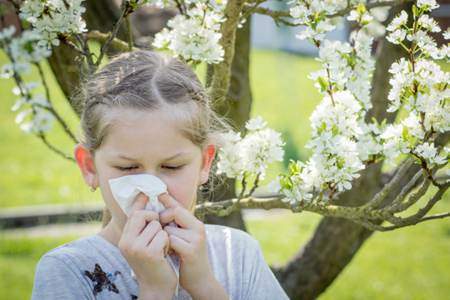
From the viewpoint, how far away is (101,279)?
2.13 m

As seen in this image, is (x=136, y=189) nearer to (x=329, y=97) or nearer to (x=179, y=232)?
(x=179, y=232)

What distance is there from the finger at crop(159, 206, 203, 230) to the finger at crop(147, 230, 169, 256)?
4cm

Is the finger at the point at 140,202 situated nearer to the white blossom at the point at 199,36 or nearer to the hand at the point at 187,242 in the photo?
the hand at the point at 187,242

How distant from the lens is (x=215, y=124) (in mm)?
2615

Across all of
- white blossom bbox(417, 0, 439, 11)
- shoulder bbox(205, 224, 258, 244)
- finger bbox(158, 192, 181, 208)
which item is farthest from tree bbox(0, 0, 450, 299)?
finger bbox(158, 192, 181, 208)

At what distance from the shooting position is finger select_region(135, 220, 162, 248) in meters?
1.93

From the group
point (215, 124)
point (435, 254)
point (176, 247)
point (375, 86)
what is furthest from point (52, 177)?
point (176, 247)

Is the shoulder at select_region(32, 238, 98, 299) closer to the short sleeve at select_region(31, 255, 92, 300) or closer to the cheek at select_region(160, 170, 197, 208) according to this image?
the short sleeve at select_region(31, 255, 92, 300)

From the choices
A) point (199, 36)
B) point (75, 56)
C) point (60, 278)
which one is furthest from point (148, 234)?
point (75, 56)

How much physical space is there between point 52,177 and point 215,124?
18.9 feet

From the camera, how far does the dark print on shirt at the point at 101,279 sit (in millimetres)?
2113

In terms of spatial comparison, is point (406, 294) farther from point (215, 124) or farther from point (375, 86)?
point (215, 124)

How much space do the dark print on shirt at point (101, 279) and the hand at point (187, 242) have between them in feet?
0.70

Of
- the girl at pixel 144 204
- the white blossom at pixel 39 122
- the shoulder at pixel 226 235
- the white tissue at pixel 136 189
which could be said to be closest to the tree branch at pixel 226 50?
the girl at pixel 144 204
